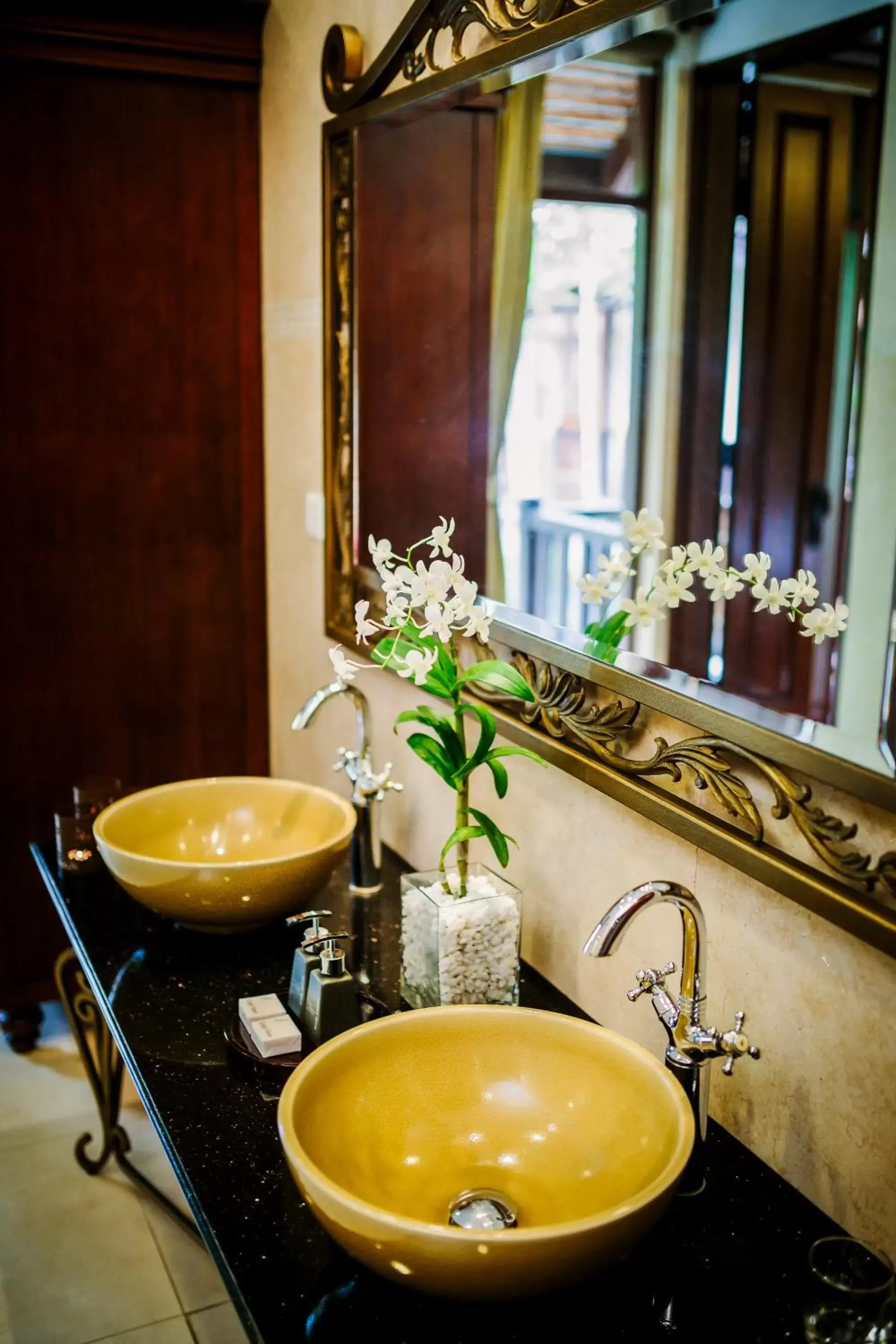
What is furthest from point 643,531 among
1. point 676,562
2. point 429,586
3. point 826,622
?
point 826,622

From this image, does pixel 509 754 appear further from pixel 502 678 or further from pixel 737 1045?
pixel 737 1045

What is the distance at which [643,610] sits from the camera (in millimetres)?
1489

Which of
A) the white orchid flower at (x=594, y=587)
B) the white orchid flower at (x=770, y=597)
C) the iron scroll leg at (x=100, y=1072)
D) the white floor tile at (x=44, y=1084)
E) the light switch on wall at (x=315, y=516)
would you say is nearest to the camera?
the white orchid flower at (x=770, y=597)

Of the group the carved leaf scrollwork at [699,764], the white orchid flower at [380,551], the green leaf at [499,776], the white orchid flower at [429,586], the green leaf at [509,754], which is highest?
the white orchid flower at [380,551]

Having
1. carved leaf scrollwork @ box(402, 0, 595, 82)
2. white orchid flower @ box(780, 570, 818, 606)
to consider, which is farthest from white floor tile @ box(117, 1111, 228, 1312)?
carved leaf scrollwork @ box(402, 0, 595, 82)

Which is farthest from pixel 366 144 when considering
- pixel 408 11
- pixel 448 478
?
pixel 448 478

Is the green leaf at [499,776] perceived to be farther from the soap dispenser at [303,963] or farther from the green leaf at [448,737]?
the soap dispenser at [303,963]

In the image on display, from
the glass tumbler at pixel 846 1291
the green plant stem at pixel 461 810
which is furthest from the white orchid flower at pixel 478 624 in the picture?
the glass tumbler at pixel 846 1291

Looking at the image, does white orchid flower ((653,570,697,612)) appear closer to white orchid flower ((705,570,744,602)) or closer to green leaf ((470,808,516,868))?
white orchid flower ((705,570,744,602))

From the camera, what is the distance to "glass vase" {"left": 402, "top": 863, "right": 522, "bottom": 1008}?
1419 mm

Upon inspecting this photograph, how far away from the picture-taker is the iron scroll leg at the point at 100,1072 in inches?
85.1

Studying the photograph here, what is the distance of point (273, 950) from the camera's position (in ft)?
5.48

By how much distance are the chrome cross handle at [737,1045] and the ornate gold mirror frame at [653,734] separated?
0.43ft

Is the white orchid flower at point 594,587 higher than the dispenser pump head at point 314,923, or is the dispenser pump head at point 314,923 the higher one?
the white orchid flower at point 594,587
